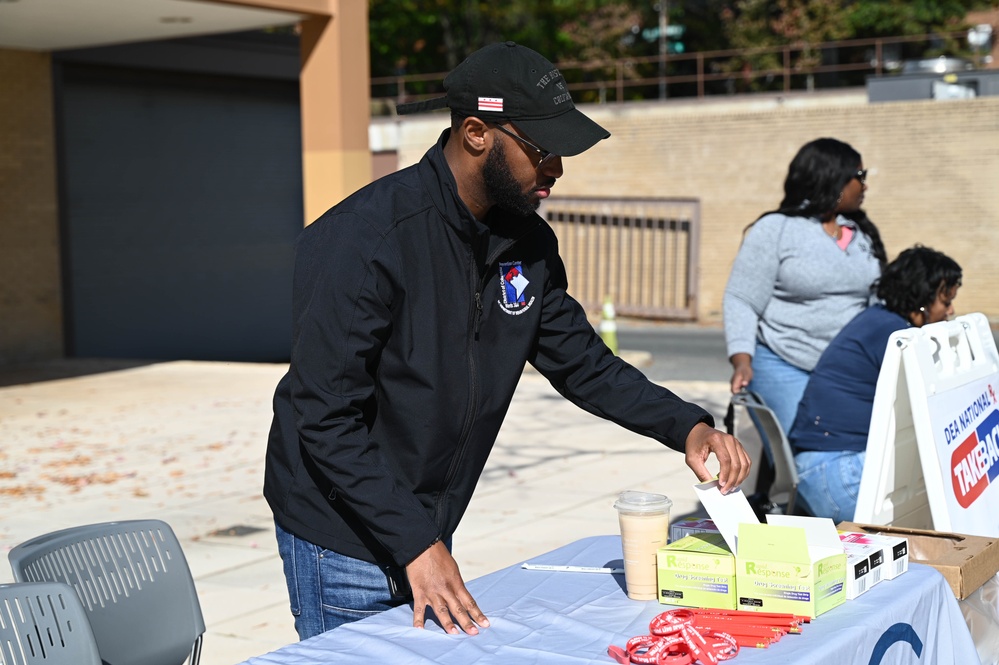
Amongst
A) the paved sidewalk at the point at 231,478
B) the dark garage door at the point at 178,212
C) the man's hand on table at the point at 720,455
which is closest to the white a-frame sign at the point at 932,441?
the man's hand on table at the point at 720,455

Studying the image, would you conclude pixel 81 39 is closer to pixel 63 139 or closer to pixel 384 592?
pixel 63 139

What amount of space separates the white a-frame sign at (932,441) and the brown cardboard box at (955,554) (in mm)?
535

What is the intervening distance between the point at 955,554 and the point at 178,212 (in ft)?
57.5

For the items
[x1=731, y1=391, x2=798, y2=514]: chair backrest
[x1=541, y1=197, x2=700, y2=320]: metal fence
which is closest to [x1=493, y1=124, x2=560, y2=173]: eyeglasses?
[x1=731, y1=391, x2=798, y2=514]: chair backrest

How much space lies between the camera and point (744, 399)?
550 cm

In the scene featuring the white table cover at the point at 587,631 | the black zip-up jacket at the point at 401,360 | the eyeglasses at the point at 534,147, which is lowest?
the white table cover at the point at 587,631

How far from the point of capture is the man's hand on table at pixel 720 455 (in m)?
2.85

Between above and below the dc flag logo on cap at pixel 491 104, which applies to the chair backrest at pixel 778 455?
below

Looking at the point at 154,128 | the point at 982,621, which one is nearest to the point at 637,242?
the point at 154,128

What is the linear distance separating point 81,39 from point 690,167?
1372 cm

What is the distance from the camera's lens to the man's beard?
264 cm

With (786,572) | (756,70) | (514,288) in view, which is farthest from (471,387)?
(756,70)

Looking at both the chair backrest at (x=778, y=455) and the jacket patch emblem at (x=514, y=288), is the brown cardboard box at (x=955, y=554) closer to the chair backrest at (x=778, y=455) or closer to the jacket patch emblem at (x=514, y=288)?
the jacket patch emblem at (x=514, y=288)

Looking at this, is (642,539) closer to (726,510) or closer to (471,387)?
(726,510)
